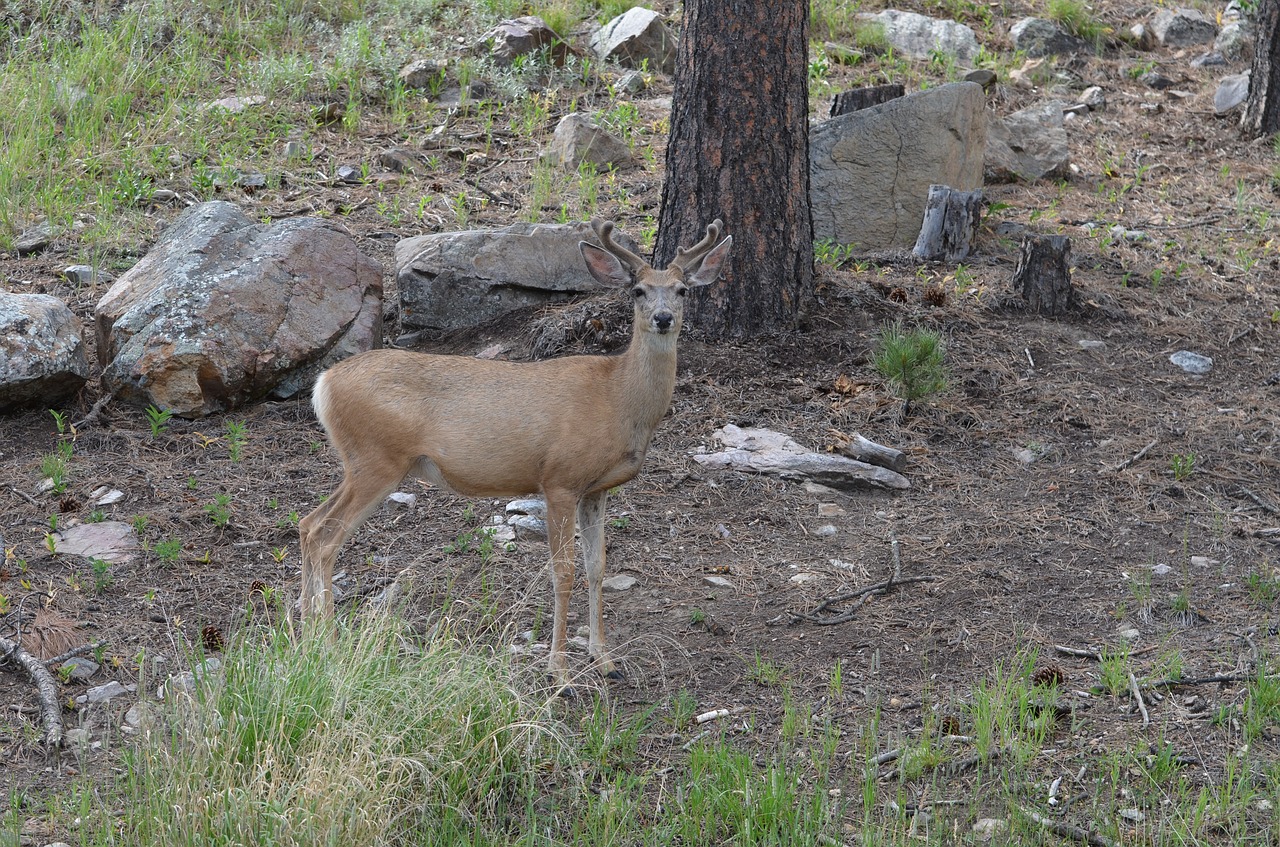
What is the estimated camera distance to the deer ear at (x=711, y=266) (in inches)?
233

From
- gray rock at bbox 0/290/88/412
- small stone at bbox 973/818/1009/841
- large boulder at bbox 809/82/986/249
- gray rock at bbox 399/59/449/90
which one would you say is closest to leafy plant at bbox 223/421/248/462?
gray rock at bbox 0/290/88/412

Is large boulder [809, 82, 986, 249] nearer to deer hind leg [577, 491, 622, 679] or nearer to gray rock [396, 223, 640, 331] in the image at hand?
gray rock [396, 223, 640, 331]

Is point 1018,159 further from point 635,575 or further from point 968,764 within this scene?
point 968,764

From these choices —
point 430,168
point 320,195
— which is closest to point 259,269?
point 320,195

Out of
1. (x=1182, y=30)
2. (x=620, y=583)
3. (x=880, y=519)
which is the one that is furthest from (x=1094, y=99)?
(x=620, y=583)

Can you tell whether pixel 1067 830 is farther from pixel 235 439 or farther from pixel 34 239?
pixel 34 239

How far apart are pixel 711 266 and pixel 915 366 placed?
184cm

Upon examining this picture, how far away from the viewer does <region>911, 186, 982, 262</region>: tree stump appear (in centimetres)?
934

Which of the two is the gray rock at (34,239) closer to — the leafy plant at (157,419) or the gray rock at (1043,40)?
the leafy plant at (157,419)

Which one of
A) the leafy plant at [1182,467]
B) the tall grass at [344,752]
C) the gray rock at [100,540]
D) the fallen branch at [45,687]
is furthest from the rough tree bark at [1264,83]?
the fallen branch at [45,687]

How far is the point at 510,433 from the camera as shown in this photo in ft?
17.6

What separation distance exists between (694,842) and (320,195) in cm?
731

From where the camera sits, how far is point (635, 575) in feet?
19.7

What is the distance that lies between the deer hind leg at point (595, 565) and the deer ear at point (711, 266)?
1105 millimetres
